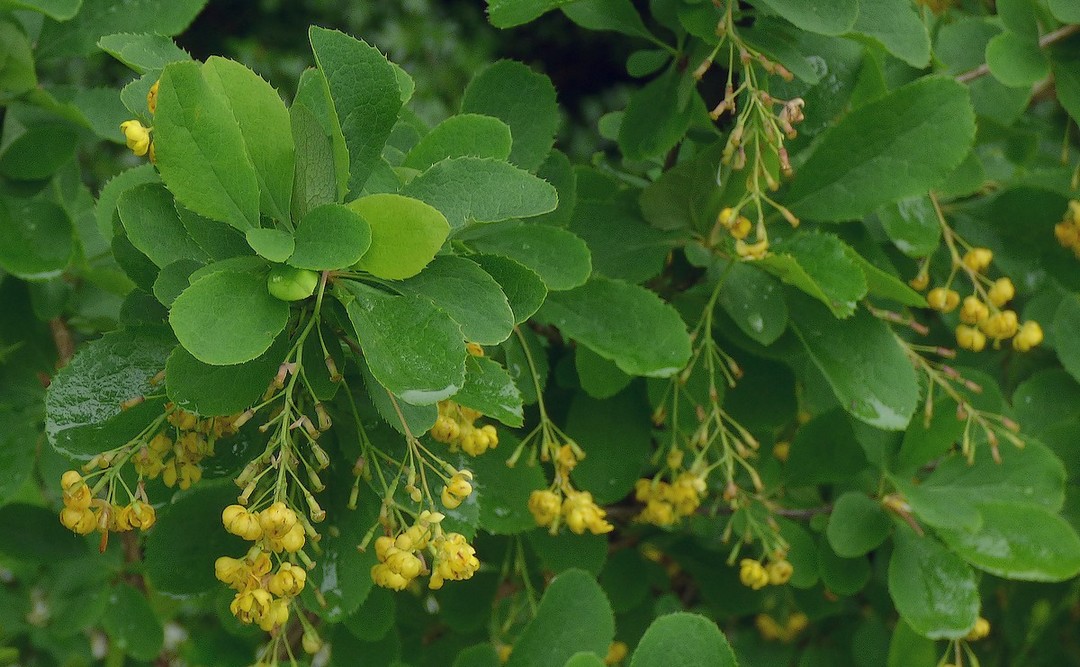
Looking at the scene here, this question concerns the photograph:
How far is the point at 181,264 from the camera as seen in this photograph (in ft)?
2.94

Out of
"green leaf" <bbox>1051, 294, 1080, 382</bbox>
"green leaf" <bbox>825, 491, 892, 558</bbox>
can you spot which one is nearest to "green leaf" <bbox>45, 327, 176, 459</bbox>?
"green leaf" <bbox>825, 491, 892, 558</bbox>

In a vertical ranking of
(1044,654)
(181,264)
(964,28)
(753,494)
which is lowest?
(1044,654)

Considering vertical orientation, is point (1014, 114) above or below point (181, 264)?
below

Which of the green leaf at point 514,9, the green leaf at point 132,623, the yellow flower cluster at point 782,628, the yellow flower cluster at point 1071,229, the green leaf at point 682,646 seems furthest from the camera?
the yellow flower cluster at point 782,628

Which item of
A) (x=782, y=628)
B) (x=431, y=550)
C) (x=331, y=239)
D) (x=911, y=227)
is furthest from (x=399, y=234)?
(x=782, y=628)

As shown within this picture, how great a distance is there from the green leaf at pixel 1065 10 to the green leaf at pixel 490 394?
875mm

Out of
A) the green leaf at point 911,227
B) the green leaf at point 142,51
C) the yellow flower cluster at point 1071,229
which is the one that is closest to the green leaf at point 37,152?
the green leaf at point 142,51

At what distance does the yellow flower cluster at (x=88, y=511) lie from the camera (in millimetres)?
893

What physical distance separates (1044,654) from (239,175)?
1618 mm

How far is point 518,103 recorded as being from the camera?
1.20 m

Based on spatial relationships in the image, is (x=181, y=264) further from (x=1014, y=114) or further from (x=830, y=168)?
(x=1014, y=114)

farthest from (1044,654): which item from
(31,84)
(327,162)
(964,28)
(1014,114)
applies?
(31,84)

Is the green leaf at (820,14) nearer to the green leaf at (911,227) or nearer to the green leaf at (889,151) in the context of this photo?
the green leaf at (889,151)

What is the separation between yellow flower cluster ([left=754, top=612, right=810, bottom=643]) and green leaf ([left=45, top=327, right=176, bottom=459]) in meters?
1.17
